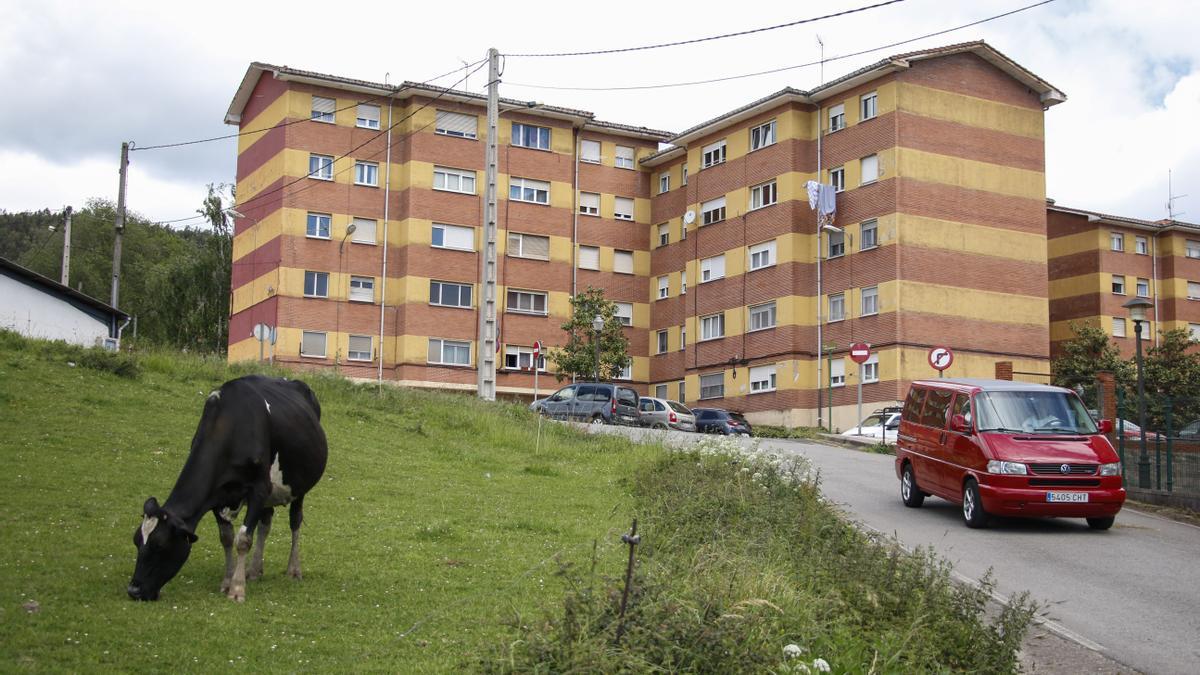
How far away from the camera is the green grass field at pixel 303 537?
7.43 metres

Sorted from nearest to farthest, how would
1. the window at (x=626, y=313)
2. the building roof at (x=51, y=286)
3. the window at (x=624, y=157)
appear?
the building roof at (x=51, y=286) < the window at (x=624, y=157) < the window at (x=626, y=313)

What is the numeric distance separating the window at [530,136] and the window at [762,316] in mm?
14610

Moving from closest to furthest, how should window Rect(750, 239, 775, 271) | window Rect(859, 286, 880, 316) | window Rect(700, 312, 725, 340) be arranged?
1. window Rect(859, 286, 880, 316)
2. window Rect(750, 239, 775, 271)
3. window Rect(700, 312, 725, 340)

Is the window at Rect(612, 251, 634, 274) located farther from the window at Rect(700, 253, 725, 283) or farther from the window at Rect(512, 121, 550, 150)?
the window at Rect(512, 121, 550, 150)

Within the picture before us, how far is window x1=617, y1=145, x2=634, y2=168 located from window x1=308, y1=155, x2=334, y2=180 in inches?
646

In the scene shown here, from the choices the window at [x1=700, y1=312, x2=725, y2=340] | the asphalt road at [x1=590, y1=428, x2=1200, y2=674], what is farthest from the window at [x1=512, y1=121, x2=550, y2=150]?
the asphalt road at [x1=590, y1=428, x2=1200, y2=674]

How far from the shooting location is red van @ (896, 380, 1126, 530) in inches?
647

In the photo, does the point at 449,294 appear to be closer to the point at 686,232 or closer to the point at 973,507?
the point at 686,232

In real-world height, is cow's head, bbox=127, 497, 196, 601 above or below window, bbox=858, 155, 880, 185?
below

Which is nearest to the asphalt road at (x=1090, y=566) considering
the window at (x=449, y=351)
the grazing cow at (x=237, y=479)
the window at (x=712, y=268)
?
Result: the grazing cow at (x=237, y=479)

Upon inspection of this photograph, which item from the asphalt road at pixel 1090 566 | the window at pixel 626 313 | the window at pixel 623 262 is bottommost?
the asphalt road at pixel 1090 566

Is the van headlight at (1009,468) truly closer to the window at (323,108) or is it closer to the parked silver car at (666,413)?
the parked silver car at (666,413)

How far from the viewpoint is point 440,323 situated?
5822 cm

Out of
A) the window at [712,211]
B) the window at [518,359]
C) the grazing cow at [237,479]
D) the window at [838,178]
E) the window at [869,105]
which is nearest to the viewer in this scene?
the grazing cow at [237,479]
